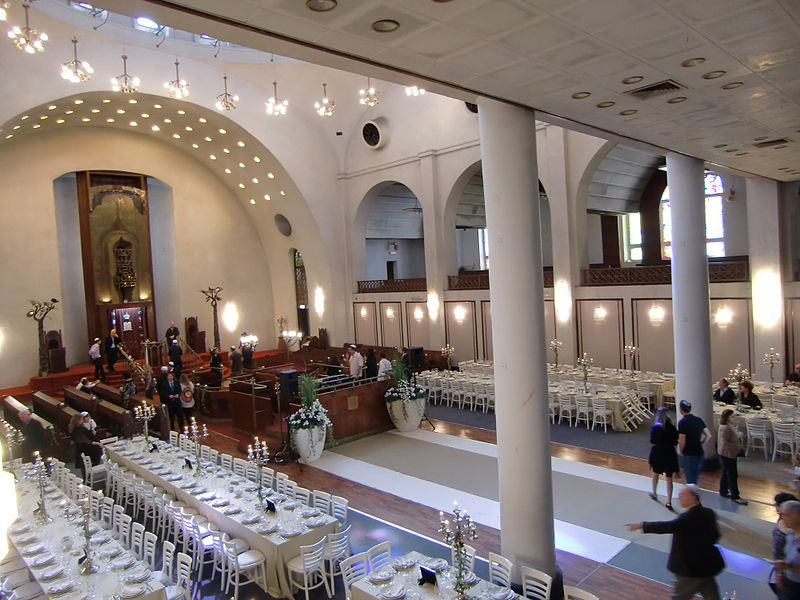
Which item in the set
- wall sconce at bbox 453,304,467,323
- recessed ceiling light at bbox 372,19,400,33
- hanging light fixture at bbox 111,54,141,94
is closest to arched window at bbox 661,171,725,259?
wall sconce at bbox 453,304,467,323

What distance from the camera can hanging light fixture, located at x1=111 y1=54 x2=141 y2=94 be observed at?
15.4m

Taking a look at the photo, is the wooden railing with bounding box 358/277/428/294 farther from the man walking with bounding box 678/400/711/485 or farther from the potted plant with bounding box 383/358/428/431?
the man walking with bounding box 678/400/711/485

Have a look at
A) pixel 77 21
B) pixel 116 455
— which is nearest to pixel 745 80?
pixel 116 455

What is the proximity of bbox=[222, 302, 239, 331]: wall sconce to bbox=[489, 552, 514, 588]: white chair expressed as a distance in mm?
21032

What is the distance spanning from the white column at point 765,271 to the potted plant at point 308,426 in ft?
35.0

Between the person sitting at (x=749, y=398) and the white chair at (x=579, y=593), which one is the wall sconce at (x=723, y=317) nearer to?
the person sitting at (x=749, y=398)

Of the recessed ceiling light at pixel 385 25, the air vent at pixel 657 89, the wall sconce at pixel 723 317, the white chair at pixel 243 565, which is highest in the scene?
the air vent at pixel 657 89

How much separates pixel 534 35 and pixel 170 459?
8.78m

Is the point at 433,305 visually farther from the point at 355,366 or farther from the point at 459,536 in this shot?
the point at 459,536

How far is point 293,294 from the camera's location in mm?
25688

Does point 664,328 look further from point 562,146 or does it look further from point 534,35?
point 534,35

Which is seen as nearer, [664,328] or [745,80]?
[745,80]

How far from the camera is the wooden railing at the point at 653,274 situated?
560 inches

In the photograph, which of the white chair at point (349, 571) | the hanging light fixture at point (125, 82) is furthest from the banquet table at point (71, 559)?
the hanging light fixture at point (125, 82)
